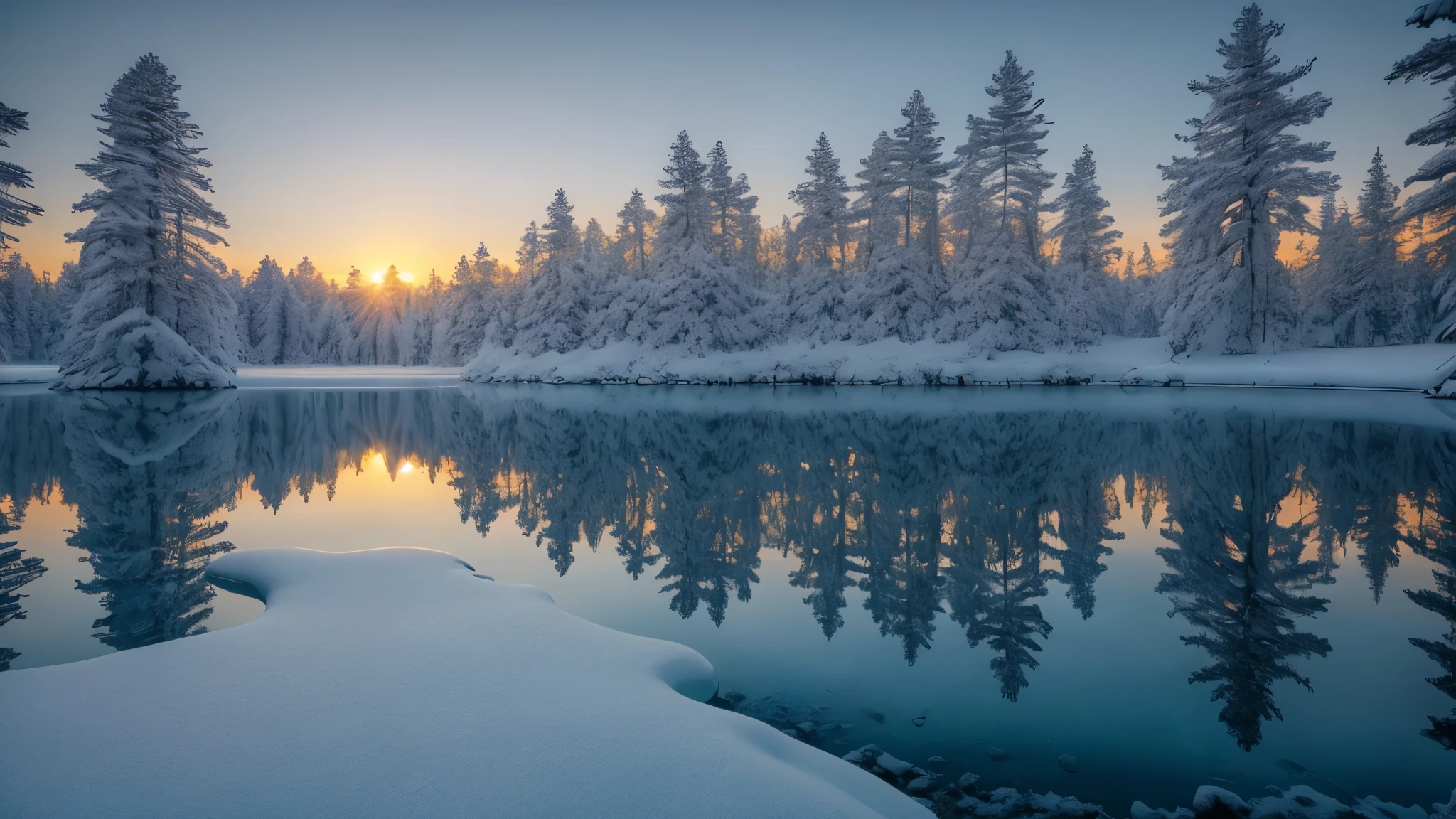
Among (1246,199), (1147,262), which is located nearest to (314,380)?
(1246,199)

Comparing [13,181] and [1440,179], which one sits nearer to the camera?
[13,181]

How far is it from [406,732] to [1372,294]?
60.8 meters

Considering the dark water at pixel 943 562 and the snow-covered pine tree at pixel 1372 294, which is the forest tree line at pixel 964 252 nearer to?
the snow-covered pine tree at pixel 1372 294

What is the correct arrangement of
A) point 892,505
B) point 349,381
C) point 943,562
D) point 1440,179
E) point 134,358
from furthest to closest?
point 349,381 → point 134,358 → point 1440,179 → point 892,505 → point 943,562

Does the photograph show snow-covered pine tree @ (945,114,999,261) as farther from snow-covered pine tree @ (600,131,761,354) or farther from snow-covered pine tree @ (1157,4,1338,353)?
snow-covered pine tree @ (600,131,761,354)

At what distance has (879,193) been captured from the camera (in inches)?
1746

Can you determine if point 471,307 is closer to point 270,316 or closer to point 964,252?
point 270,316

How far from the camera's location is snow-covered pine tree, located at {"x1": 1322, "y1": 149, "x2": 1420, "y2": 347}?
43.7 m

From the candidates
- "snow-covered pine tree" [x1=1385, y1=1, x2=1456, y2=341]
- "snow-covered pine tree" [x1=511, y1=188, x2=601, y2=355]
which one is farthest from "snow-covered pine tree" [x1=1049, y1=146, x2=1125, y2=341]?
"snow-covered pine tree" [x1=511, y1=188, x2=601, y2=355]

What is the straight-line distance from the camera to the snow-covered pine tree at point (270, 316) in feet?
264

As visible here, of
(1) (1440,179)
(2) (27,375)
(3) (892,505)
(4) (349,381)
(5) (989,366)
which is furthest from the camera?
(4) (349,381)

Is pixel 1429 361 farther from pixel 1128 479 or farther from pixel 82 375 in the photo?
pixel 82 375

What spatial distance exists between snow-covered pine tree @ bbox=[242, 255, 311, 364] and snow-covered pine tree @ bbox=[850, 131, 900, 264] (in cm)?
7099

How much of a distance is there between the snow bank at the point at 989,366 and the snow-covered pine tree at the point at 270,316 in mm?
48791
